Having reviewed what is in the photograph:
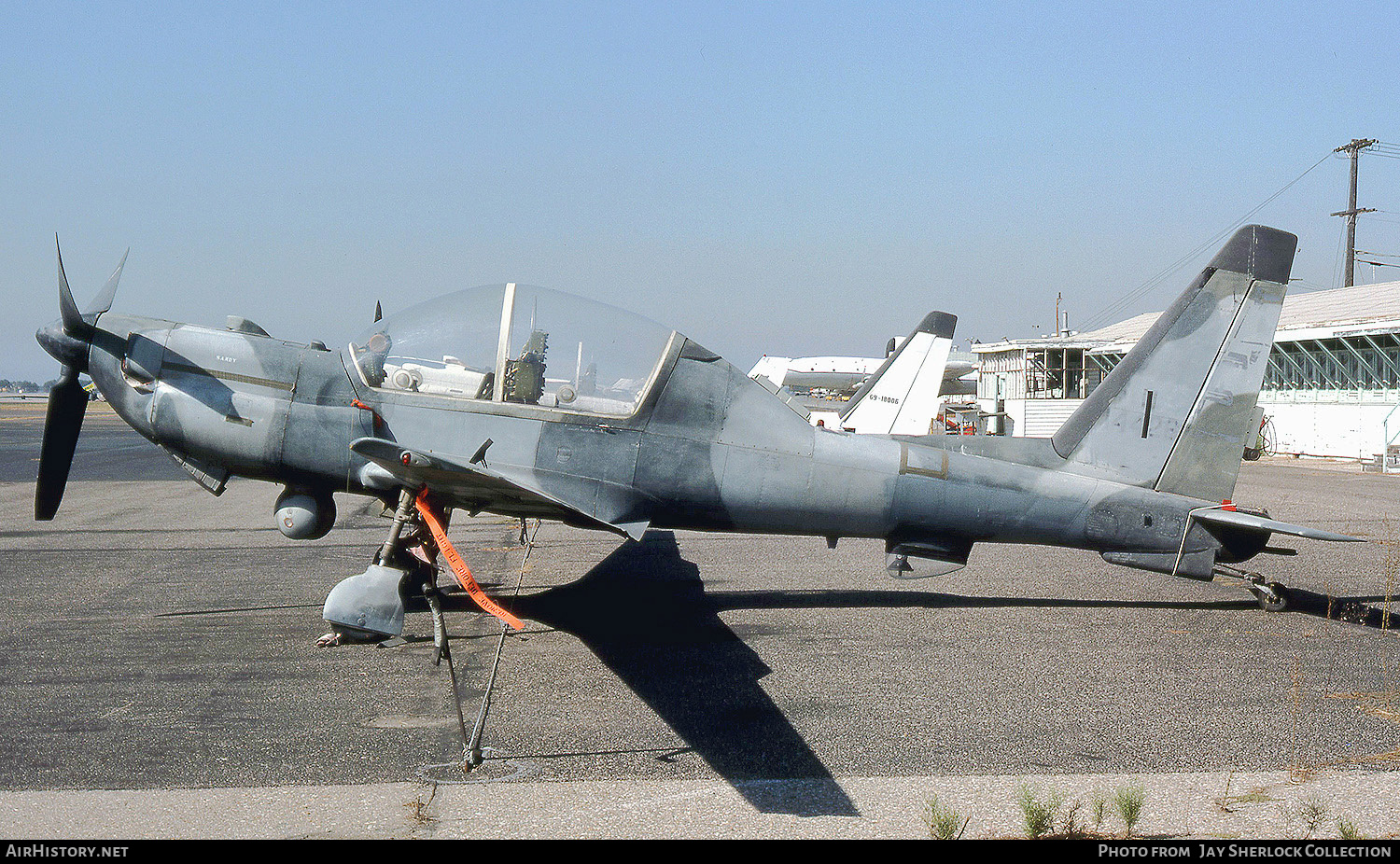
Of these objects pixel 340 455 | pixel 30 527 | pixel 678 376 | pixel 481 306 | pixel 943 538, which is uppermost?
pixel 481 306

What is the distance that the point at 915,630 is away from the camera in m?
8.11

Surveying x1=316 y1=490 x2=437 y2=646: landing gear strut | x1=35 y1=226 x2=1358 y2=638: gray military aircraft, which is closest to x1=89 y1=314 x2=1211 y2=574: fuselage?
x1=35 y1=226 x2=1358 y2=638: gray military aircraft

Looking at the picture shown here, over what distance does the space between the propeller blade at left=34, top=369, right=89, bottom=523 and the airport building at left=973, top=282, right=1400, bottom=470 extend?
32.2m

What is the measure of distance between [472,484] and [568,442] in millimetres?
1240

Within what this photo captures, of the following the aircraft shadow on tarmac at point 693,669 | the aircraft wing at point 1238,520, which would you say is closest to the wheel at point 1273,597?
the aircraft wing at point 1238,520

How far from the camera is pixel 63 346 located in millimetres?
7680

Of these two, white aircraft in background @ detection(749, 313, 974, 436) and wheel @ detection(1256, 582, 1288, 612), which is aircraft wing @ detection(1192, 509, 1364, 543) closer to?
wheel @ detection(1256, 582, 1288, 612)

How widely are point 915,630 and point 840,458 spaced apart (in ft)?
5.38

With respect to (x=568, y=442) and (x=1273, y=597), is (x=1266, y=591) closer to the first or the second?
(x=1273, y=597)

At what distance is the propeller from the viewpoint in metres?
7.59

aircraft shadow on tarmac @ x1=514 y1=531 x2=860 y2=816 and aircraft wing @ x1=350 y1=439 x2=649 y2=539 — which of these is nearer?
aircraft shadow on tarmac @ x1=514 y1=531 x2=860 y2=816
